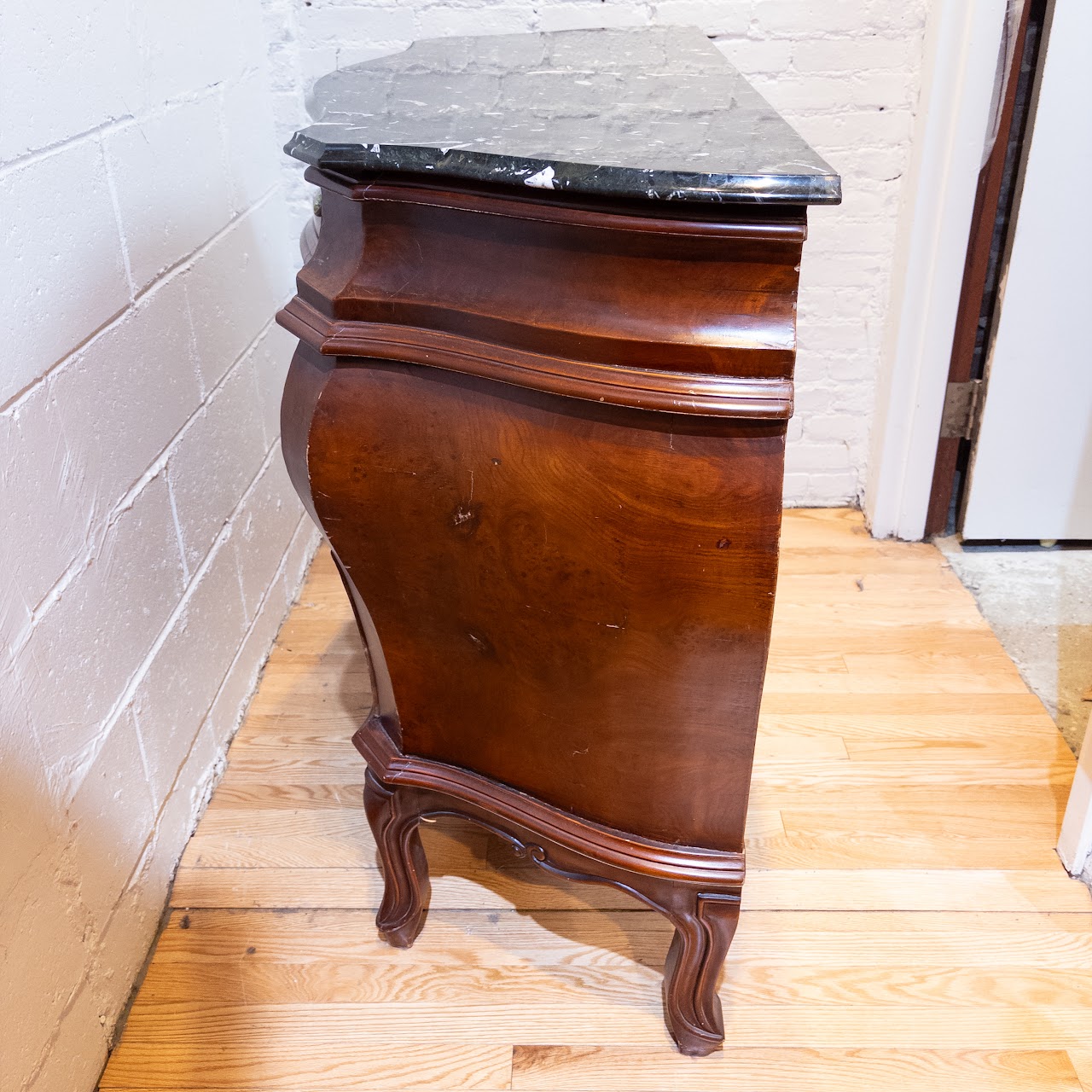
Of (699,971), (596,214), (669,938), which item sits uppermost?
(596,214)

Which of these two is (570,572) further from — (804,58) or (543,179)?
(804,58)

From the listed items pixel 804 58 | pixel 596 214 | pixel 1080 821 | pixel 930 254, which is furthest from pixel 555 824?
pixel 804 58

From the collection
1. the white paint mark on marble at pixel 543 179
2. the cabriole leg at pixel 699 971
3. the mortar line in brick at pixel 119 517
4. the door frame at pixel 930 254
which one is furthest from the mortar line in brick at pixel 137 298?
the door frame at pixel 930 254

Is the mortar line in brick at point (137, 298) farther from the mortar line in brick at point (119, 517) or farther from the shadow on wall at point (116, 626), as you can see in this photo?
the mortar line in brick at point (119, 517)

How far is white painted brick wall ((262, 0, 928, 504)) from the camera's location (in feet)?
5.66

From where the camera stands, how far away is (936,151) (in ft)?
5.65

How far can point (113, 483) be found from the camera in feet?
3.86

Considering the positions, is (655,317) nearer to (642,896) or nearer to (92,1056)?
(642,896)

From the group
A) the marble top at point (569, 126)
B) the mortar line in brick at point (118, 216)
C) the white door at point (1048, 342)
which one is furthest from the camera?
the white door at point (1048, 342)

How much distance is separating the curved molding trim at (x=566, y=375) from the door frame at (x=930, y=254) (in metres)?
1.24

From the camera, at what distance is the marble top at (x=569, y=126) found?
68cm

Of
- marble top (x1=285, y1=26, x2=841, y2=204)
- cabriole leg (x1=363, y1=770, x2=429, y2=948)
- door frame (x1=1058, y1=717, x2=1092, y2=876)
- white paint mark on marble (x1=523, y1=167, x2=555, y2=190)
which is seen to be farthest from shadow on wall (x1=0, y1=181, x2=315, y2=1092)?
door frame (x1=1058, y1=717, x2=1092, y2=876)

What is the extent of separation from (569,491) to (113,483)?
0.67 meters

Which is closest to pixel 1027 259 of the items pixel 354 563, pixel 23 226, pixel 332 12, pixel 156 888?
pixel 332 12
